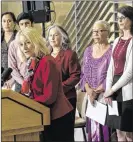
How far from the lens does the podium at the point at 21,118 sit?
1.69 metres

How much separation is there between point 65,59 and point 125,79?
0.91ft

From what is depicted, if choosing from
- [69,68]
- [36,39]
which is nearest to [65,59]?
[69,68]

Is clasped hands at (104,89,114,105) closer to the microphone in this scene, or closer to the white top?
the white top

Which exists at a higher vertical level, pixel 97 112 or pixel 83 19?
pixel 83 19

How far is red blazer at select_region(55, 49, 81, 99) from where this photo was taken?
5.72ft

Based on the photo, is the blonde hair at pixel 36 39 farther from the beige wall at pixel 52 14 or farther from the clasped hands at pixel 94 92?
the clasped hands at pixel 94 92

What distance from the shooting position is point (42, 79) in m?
1.75

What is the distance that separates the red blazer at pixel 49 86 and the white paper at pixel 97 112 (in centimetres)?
9

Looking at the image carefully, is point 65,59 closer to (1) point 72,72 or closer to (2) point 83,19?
(1) point 72,72

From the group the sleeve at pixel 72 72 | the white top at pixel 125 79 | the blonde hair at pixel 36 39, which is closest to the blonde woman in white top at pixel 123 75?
the white top at pixel 125 79

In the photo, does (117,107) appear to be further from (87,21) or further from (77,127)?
(87,21)

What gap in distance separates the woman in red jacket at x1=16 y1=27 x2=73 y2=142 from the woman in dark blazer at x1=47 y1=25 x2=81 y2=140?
2 centimetres

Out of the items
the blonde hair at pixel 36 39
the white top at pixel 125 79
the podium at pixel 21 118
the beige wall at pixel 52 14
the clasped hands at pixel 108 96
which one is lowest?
the podium at pixel 21 118

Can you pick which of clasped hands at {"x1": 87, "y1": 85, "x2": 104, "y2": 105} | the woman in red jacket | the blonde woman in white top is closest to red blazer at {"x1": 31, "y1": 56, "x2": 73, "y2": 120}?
the woman in red jacket
